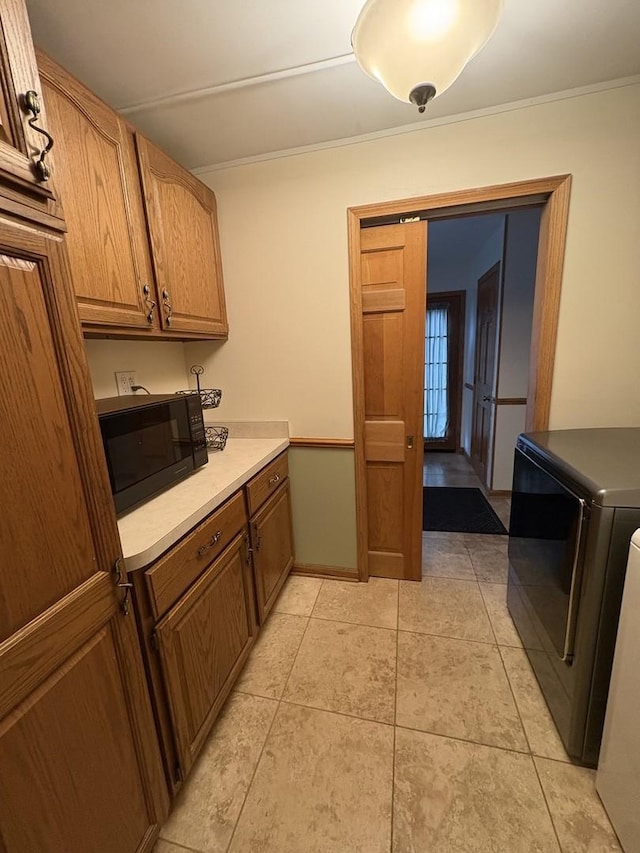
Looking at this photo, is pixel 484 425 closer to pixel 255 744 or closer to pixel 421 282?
pixel 421 282

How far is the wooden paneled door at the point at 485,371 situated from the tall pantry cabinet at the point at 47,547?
10.6 feet

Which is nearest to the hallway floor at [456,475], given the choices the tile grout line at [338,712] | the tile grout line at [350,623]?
the tile grout line at [350,623]

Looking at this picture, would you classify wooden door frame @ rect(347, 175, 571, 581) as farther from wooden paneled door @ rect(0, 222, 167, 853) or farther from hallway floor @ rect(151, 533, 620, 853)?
wooden paneled door @ rect(0, 222, 167, 853)

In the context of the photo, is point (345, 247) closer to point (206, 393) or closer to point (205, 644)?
point (206, 393)

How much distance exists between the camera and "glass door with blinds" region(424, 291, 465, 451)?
4578 millimetres

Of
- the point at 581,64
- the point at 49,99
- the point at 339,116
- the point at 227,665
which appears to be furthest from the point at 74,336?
the point at 581,64

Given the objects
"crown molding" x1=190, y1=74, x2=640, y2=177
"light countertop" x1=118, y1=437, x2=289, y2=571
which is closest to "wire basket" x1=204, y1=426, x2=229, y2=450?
"light countertop" x1=118, y1=437, x2=289, y2=571

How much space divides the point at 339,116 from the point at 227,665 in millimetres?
2375

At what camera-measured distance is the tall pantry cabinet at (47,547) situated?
0.59 metres

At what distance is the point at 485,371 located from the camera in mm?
3580

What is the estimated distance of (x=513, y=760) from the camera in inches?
45.6

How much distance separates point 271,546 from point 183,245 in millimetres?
1541

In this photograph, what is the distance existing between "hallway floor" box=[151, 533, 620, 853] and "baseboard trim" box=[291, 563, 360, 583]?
0.28m

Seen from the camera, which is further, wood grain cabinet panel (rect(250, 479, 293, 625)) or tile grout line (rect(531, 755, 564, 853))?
wood grain cabinet panel (rect(250, 479, 293, 625))
